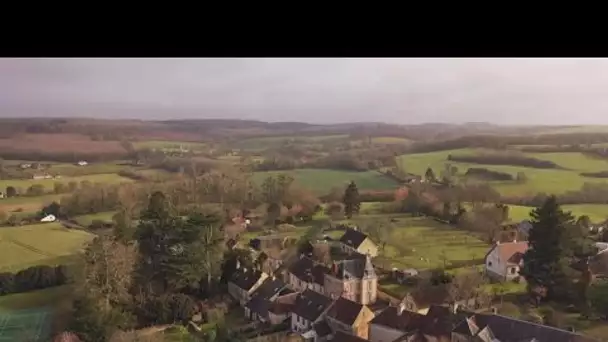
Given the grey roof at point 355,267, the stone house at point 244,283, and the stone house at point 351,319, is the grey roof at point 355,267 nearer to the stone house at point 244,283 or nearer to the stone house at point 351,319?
the stone house at point 351,319

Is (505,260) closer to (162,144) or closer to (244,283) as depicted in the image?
(244,283)

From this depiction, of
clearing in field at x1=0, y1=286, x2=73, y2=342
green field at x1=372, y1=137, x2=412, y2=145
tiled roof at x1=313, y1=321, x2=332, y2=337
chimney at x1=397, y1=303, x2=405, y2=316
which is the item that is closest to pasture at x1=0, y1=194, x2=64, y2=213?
clearing in field at x1=0, y1=286, x2=73, y2=342

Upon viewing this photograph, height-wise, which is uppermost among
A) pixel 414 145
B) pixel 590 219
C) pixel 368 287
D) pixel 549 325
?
pixel 414 145

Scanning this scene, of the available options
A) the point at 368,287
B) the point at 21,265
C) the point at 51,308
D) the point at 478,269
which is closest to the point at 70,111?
the point at 21,265

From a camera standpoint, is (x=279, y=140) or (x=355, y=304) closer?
(x=355, y=304)

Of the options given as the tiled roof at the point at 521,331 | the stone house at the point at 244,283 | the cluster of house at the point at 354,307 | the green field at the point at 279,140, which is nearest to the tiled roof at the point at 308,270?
the cluster of house at the point at 354,307

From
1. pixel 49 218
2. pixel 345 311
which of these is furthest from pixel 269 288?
pixel 49 218

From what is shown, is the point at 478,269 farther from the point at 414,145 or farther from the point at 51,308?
the point at 51,308
